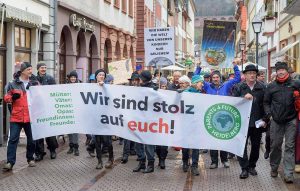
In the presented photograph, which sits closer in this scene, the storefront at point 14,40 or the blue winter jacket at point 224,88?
the blue winter jacket at point 224,88

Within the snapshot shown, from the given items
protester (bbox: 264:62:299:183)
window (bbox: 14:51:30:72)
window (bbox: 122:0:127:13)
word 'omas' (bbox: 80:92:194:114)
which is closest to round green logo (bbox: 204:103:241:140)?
word 'omas' (bbox: 80:92:194:114)

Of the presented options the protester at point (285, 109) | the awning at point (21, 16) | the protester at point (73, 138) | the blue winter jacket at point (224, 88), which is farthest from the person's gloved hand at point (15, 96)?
the awning at point (21, 16)

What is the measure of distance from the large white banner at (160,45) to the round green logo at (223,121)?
5407 millimetres

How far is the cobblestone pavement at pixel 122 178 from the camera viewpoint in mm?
9398

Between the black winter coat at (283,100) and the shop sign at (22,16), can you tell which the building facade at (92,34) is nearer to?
the shop sign at (22,16)

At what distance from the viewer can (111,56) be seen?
33.4 m

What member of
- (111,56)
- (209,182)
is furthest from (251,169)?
(111,56)

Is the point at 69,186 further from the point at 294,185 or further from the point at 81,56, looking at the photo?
the point at 81,56

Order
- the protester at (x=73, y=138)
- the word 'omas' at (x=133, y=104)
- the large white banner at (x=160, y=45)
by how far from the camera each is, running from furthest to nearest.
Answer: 1. the large white banner at (x=160, y=45)
2. the protester at (x=73, y=138)
3. the word 'omas' at (x=133, y=104)

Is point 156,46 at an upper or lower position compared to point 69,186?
upper

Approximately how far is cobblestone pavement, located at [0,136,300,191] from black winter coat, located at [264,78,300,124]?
1064 millimetres

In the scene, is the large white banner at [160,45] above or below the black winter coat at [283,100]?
above

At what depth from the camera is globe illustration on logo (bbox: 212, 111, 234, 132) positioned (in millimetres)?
10344

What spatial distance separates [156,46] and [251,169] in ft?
20.0
